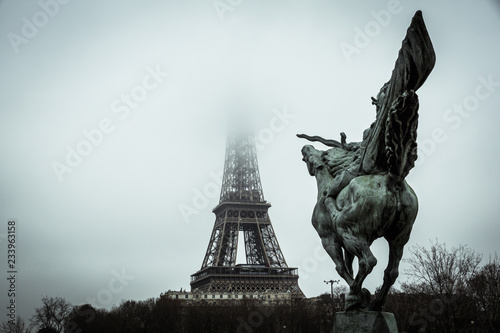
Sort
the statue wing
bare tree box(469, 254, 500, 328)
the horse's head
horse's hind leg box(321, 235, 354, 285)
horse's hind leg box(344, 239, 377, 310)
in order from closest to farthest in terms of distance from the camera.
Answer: the statue wing → horse's hind leg box(344, 239, 377, 310) → horse's hind leg box(321, 235, 354, 285) → the horse's head → bare tree box(469, 254, 500, 328)

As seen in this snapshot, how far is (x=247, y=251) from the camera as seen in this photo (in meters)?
68.4

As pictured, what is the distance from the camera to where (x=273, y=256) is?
216 feet

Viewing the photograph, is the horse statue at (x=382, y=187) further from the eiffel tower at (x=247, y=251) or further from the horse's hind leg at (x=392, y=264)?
the eiffel tower at (x=247, y=251)

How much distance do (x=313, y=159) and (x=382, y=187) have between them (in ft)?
4.18

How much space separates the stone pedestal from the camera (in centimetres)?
446

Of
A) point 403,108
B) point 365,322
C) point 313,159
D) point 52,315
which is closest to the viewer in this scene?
point 403,108

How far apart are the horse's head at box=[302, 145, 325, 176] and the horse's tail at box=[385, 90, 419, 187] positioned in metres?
1.19

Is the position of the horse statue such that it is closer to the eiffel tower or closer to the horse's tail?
the horse's tail

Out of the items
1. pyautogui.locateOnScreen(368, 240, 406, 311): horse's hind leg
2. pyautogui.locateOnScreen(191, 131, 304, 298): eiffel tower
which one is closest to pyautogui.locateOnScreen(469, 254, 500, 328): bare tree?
pyautogui.locateOnScreen(368, 240, 406, 311): horse's hind leg

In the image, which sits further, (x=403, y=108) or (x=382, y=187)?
(x=382, y=187)

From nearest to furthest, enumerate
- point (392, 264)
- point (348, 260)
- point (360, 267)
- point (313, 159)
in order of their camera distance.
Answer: point (360, 267) < point (392, 264) < point (348, 260) < point (313, 159)

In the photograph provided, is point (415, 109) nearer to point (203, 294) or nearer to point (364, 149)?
point (364, 149)

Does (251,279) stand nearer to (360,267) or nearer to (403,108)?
(360,267)

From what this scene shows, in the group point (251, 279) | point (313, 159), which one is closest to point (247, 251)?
point (251, 279)
